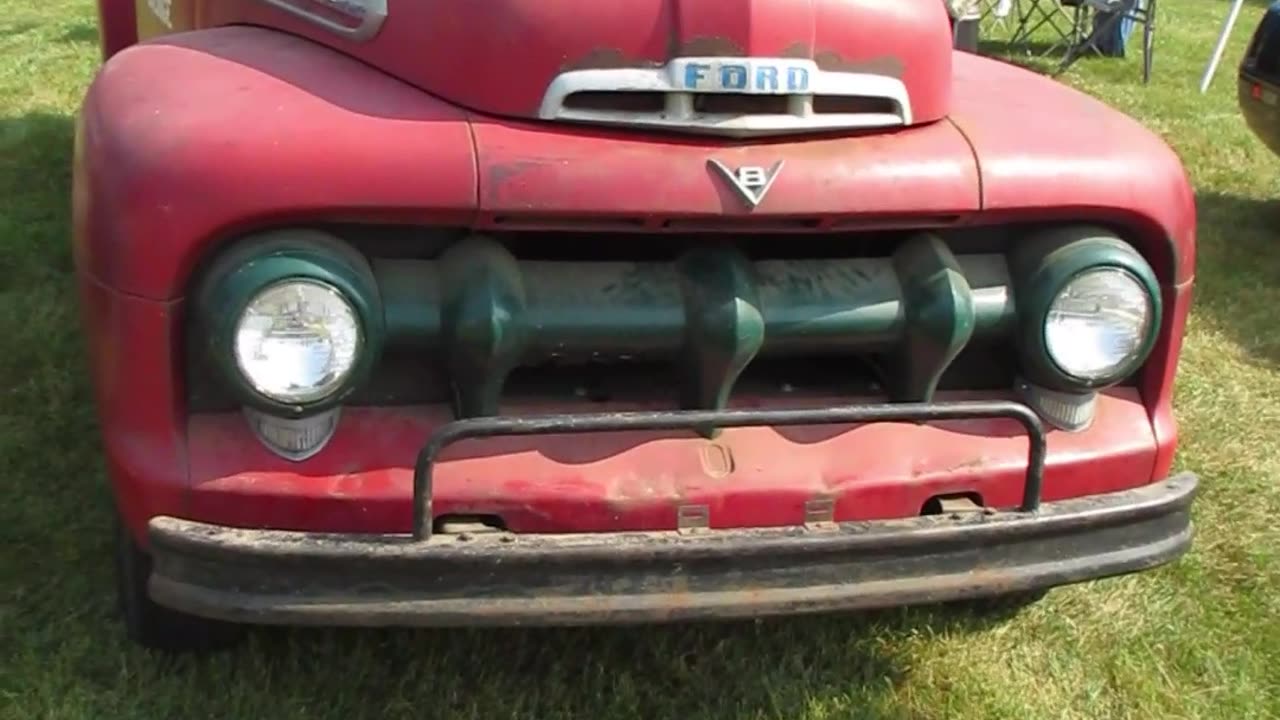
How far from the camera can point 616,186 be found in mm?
2133

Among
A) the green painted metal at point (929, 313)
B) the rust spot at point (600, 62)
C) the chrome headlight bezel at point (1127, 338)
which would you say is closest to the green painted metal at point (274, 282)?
the rust spot at point (600, 62)

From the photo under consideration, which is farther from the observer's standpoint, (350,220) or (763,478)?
(763,478)

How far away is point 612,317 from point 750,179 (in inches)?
12.2

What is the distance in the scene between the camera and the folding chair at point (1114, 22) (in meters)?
10.8

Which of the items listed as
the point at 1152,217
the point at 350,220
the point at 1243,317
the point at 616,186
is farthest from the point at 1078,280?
the point at 1243,317

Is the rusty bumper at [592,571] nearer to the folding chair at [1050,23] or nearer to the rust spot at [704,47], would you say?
the rust spot at [704,47]

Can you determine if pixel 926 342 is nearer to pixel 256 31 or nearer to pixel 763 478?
pixel 763 478

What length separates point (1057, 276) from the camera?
91.9 inches

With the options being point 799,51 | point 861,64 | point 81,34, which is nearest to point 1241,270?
point 861,64

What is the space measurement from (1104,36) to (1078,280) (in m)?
10.1

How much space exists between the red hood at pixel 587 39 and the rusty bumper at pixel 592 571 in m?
0.72

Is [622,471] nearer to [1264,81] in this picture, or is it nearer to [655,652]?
[655,652]

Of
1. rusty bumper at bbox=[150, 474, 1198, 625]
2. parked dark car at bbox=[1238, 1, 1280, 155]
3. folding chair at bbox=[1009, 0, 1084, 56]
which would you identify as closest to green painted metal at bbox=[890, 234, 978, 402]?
rusty bumper at bbox=[150, 474, 1198, 625]

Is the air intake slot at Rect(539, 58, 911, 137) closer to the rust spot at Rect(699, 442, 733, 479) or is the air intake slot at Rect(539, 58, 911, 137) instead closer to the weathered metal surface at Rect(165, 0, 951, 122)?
the weathered metal surface at Rect(165, 0, 951, 122)
